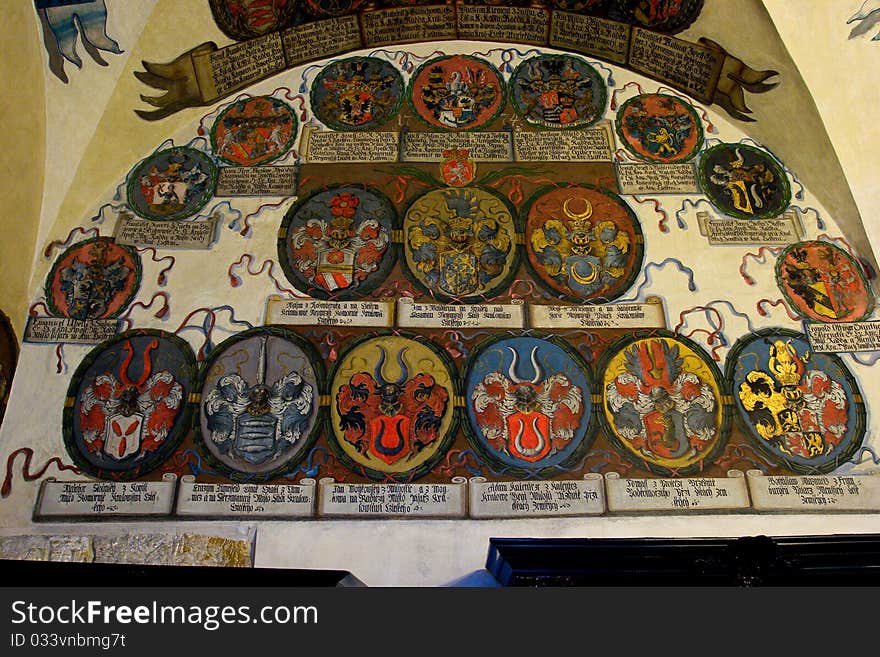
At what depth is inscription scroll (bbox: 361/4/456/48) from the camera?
6953 mm

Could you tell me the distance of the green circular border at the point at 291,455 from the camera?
5324 millimetres

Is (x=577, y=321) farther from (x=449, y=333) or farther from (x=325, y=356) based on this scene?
(x=325, y=356)

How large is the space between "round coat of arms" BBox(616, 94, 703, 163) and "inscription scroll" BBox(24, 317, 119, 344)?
4027mm

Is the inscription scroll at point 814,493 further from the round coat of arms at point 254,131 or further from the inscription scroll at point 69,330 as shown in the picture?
the inscription scroll at point 69,330

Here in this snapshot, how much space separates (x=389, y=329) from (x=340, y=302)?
1.32ft

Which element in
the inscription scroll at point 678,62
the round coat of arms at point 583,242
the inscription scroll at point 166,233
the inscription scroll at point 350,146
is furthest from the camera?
the inscription scroll at point 678,62

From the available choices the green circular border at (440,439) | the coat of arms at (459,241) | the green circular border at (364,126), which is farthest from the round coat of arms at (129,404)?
the green circular border at (364,126)

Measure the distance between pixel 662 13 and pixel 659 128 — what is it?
33.6 inches

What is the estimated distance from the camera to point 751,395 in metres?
5.63

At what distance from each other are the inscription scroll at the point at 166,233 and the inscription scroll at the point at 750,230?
3545 mm

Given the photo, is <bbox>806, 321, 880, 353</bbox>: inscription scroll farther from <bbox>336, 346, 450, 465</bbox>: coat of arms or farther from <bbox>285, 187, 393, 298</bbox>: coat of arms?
<bbox>285, 187, 393, 298</bbox>: coat of arms

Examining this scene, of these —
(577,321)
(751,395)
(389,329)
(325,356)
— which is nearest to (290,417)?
(325,356)

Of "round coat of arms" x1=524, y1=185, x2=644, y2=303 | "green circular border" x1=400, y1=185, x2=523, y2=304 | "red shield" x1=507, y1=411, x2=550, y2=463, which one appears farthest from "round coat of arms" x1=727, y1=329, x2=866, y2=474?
"green circular border" x1=400, y1=185, x2=523, y2=304

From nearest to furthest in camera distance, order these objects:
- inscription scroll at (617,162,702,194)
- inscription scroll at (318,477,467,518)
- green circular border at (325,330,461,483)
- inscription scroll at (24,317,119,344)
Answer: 1. inscription scroll at (318,477,467,518)
2. green circular border at (325,330,461,483)
3. inscription scroll at (24,317,119,344)
4. inscription scroll at (617,162,702,194)
